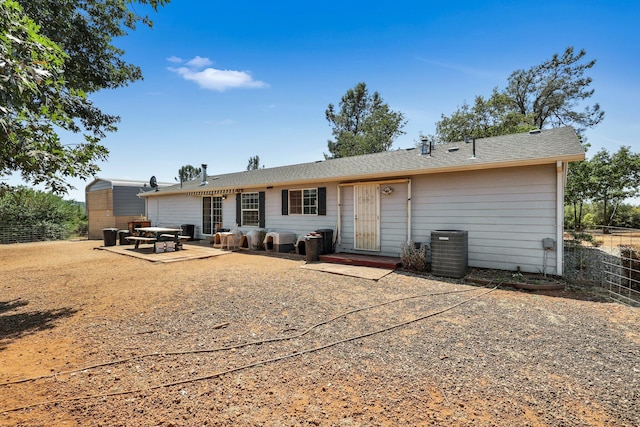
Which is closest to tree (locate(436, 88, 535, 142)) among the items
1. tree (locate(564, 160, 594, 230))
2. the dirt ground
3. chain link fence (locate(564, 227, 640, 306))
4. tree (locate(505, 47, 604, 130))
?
tree (locate(505, 47, 604, 130))

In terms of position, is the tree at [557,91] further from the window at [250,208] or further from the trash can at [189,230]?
the trash can at [189,230]

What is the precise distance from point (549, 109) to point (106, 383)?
92.3ft

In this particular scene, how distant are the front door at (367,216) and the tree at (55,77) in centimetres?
616

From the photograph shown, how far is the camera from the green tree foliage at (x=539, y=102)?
786 inches

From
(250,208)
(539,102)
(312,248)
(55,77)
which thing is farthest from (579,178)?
(55,77)

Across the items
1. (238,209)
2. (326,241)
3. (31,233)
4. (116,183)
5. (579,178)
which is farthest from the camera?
Result: (116,183)

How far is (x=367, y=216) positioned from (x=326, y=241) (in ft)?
4.77

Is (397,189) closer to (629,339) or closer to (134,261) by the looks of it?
(629,339)

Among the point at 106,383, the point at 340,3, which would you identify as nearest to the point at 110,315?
the point at 106,383

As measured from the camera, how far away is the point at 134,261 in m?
8.77

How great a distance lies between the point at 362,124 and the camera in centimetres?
2831

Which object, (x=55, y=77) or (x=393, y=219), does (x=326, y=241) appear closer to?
(x=393, y=219)

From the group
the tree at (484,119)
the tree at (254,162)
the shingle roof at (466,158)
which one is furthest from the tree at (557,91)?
the tree at (254,162)

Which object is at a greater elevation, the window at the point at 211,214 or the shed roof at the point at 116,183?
the shed roof at the point at 116,183
